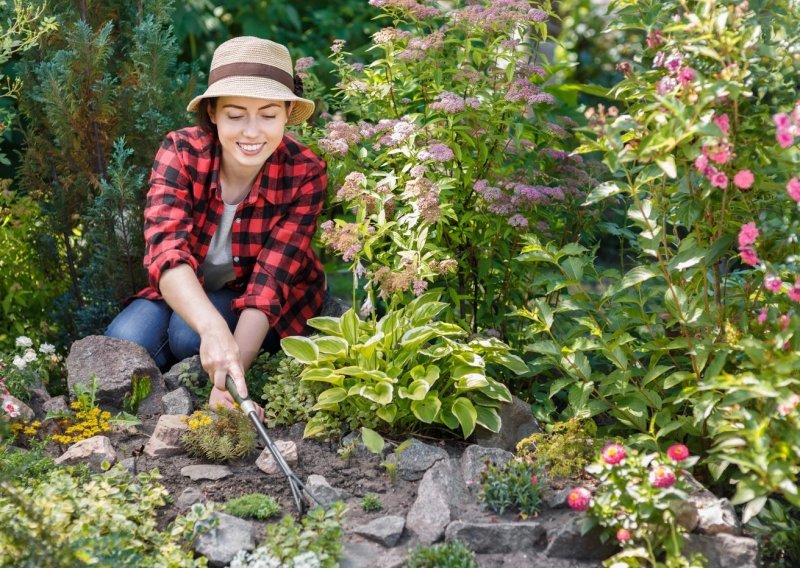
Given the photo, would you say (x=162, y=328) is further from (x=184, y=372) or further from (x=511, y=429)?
(x=511, y=429)

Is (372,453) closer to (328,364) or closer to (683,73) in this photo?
(328,364)

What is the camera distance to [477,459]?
3041mm

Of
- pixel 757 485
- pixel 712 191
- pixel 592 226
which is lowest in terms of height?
pixel 757 485

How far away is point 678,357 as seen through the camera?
320 centimetres

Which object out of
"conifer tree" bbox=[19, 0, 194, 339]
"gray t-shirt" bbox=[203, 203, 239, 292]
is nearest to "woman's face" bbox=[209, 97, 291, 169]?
"gray t-shirt" bbox=[203, 203, 239, 292]

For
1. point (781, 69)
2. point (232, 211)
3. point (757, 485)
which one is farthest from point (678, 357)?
point (232, 211)

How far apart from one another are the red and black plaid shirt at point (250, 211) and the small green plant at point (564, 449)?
3.74ft

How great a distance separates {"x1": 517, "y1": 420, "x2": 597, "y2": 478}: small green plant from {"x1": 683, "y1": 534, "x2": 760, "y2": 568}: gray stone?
44 cm

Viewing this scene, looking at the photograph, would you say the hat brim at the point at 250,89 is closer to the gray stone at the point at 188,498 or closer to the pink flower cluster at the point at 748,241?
the gray stone at the point at 188,498

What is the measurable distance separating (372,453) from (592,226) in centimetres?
132

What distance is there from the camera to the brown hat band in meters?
3.45

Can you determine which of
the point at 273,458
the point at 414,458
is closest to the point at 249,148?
the point at 273,458

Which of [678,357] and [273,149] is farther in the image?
[273,149]

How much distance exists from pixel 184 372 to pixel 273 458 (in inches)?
29.5
